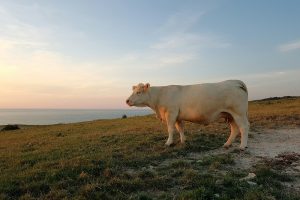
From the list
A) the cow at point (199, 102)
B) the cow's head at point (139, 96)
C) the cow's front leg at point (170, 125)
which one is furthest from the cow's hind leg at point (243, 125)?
the cow's head at point (139, 96)

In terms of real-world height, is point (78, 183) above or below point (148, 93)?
below

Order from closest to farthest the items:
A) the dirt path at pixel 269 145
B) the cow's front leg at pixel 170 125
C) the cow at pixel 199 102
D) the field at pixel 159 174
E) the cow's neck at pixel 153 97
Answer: the field at pixel 159 174 < the dirt path at pixel 269 145 < the cow at pixel 199 102 < the cow's front leg at pixel 170 125 < the cow's neck at pixel 153 97

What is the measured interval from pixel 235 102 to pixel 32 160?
7049 mm

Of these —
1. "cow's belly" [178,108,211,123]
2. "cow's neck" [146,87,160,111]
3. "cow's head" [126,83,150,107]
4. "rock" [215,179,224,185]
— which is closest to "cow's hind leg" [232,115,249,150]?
"cow's belly" [178,108,211,123]

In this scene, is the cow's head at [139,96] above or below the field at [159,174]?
above

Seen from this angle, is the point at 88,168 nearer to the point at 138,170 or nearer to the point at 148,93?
the point at 138,170

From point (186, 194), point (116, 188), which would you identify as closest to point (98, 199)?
point (116, 188)

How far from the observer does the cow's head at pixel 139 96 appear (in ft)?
48.3

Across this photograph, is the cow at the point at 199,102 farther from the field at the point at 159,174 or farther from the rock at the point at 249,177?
the rock at the point at 249,177

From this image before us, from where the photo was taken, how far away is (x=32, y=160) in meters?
12.4

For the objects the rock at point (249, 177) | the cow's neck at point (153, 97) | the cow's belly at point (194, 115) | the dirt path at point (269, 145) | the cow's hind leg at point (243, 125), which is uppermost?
the cow's neck at point (153, 97)

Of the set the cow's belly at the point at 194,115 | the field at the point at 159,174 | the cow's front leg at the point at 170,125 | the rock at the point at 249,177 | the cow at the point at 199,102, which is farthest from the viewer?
the cow's front leg at the point at 170,125

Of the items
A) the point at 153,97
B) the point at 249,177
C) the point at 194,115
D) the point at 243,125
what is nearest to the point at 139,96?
the point at 153,97

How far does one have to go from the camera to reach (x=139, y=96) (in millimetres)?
14781
